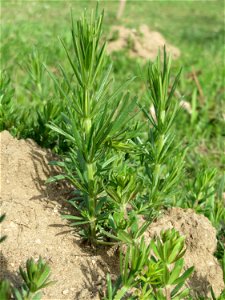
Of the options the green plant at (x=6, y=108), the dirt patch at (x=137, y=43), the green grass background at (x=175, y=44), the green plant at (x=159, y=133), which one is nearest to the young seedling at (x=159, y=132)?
the green plant at (x=159, y=133)

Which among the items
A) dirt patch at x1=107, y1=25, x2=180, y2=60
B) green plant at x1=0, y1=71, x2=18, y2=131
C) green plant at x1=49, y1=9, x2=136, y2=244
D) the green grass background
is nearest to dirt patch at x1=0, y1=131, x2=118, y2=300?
green plant at x1=49, y1=9, x2=136, y2=244

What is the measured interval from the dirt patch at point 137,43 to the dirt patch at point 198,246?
4527 millimetres

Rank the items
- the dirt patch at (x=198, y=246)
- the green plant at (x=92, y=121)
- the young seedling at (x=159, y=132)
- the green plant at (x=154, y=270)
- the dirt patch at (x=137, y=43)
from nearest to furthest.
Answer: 1. the green plant at (x=154, y=270)
2. the green plant at (x=92, y=121)
3. the young seedling at (x=159, y=132)
4. the dirt patch at (x=198, y=246)
5. the dirt patch at (x=137, y=43)

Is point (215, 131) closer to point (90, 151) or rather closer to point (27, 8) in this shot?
point (90, 151)

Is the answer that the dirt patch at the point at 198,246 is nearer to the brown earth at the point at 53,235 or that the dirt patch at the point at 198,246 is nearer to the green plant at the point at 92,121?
the brown earth at the point at 53,235

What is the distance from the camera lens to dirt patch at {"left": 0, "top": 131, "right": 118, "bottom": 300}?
1.75m

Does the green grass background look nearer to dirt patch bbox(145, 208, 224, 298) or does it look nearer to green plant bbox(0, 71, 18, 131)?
green plant bbox(0, 71, 18, 131)

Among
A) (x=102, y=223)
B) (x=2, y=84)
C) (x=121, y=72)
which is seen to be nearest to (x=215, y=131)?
(x=121, y=72)

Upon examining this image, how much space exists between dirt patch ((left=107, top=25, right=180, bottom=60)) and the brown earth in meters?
4.46

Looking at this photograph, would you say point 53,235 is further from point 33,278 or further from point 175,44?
point 175,44

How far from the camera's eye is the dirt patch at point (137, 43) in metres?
6.69

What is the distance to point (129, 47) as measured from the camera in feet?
22.1

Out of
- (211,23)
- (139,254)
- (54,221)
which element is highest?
(139,254)

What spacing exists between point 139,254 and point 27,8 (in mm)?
9588
